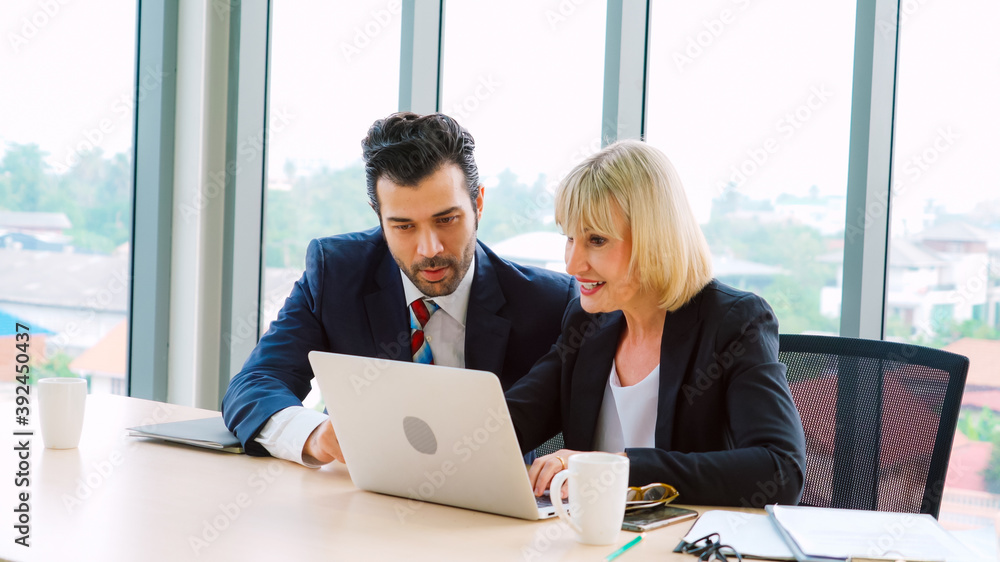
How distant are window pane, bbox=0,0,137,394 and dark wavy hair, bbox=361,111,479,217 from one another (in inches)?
58.2

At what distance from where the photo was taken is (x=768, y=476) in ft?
4.28

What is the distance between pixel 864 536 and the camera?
1049 millimetres

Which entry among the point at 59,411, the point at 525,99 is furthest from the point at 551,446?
the point at 525,99

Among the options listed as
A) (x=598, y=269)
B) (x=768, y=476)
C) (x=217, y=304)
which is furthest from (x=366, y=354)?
(x=217, y=304)

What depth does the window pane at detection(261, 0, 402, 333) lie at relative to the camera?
122 inches

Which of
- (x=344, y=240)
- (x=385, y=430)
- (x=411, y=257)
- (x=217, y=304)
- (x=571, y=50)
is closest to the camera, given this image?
(x=385, y=430)

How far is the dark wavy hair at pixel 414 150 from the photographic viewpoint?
1.84 meters

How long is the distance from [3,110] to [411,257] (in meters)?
1.71

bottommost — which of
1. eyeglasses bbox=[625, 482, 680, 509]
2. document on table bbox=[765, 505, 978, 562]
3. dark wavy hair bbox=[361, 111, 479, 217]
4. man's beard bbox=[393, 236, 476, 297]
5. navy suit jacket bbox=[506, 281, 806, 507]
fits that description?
eyeglasses bbox=[625, 482, 680, 509]

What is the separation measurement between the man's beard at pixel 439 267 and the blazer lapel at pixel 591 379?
350 millimetres

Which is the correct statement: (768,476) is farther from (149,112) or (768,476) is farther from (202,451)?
(149,112)

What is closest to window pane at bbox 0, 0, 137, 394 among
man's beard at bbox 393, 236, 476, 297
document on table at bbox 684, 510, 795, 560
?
man's beard at bbox 393, 236, 476, 297

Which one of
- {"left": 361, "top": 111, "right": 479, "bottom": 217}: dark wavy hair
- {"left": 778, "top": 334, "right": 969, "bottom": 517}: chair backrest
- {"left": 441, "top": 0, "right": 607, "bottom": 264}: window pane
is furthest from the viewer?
{"left": 441, "top": 0, "right": 607, "bottom": 264}: window pane

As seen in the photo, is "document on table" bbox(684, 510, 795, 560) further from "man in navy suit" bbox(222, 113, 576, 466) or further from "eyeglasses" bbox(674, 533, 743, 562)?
"man in navy suit" bbox(222, 113, 576, 466)
